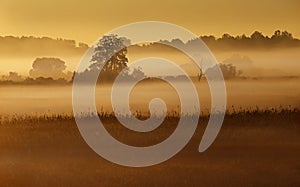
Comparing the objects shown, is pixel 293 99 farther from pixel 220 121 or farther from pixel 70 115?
pixel 70 115

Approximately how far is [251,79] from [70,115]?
68cm

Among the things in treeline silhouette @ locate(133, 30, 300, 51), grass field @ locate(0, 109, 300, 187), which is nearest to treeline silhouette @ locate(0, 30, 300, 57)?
treeline silhouette @ locate(133, 30, 300, 51)

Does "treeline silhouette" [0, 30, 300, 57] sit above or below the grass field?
above

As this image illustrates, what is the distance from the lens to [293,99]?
191cm

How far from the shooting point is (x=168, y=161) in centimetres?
192

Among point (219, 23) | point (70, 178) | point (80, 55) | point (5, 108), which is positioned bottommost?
point (70, 178)

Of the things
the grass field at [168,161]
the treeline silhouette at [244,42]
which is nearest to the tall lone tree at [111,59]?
the treeline silhouette at [244,42]

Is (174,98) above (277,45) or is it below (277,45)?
below

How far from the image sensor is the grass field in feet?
6.25

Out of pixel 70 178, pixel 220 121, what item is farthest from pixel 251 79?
pixel 70 178

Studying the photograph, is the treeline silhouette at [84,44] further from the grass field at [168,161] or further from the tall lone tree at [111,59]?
the grass field at [168,161]

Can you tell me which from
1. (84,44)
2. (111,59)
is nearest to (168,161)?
(111,59)

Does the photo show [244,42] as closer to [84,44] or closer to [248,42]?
[248,42]

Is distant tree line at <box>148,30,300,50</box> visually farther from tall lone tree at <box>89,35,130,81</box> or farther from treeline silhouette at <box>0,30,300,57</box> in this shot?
tall lone tree at <box>89,35,130,81</box>
